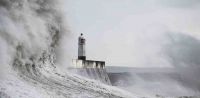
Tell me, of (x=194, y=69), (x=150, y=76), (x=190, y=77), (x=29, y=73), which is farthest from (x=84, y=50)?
(x=194, y=69)

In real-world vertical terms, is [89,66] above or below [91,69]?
above

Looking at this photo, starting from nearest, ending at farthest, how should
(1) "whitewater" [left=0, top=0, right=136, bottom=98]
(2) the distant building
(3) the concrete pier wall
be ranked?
(1) "whitewater" [left=0, top=0, right=136, bottom=98] → (3) the concrete pier wall → (2) the distant building

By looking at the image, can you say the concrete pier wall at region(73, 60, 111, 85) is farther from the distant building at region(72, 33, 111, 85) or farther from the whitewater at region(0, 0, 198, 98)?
the whitewater at region(0, 0, 198, 98)

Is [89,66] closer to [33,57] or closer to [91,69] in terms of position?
[91,69]

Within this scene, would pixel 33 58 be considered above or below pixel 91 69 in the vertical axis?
above

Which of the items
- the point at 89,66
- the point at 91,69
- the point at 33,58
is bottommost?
the point at 91,69

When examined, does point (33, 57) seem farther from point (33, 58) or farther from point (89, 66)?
point (89, 66)

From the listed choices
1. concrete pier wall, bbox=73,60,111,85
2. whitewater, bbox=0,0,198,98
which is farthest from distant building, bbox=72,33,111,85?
whitewater, bbox=0,0,198,98

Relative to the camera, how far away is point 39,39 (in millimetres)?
9492

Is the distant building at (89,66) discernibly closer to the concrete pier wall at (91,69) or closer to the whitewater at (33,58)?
the concrete pier wall at (91,69)

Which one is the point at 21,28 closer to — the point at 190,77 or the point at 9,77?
the point at 9,77

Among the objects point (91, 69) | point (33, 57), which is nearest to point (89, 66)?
point (91, 69)

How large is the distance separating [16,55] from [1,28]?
2.03ft

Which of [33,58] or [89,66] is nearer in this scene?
[33,58]
